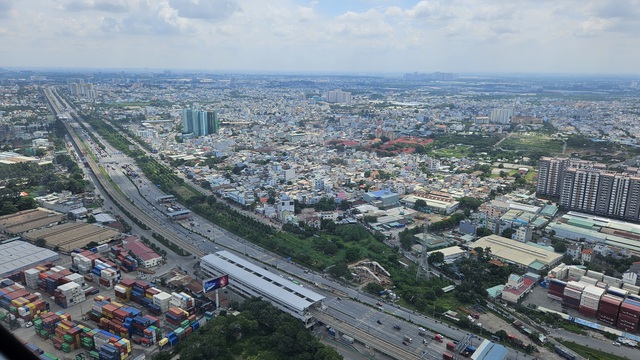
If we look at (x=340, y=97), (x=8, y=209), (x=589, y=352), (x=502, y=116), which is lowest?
(x=589, y=352)

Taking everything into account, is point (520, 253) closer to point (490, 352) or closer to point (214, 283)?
point (490, 352)

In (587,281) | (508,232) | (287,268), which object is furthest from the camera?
(508,232)

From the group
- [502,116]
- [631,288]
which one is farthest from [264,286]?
[502,116]

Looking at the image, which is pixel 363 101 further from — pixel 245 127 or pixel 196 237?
pixel 196 237

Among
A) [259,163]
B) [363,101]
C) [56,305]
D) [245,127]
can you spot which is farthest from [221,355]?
[363,101]

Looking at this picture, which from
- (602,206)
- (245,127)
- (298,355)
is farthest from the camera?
(245,127)

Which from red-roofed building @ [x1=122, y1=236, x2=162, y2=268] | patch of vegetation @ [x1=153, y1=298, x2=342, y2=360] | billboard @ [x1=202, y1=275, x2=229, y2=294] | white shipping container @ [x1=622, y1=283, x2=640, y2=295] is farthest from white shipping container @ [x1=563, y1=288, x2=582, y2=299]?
red-roofed building @ [x1=122, y1=236, x2=162, y2=268]

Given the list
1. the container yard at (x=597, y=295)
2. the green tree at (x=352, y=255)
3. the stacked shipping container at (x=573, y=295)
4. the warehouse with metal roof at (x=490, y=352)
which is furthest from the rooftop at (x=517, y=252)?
the warehouse with metal roof at (x=490, y=352)
